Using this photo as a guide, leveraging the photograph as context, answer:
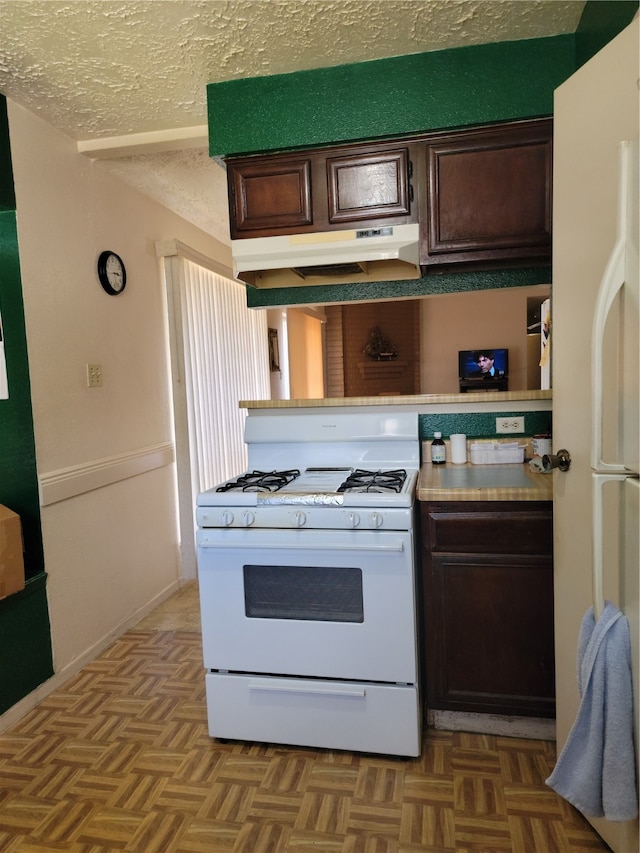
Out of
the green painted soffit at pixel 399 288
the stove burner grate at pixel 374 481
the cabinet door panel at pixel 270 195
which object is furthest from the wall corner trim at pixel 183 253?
the stove burner grate at pixel 374 481

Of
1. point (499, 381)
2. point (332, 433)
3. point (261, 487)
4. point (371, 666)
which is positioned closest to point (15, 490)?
point (261, 487)

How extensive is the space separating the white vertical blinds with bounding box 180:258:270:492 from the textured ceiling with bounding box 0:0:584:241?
1.34m

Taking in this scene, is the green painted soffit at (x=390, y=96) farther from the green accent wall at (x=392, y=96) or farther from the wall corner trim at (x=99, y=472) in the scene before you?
the wall corner trim at (x=99, y=472)

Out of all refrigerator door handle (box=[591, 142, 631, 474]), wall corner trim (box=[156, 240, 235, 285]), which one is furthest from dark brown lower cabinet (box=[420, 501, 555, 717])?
wall corner trim (box=[156, 240, 235, 285])

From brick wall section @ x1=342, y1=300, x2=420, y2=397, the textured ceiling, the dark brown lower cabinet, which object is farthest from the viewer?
brick wall section @ x1=342, y1=300, x2=420, y2=397

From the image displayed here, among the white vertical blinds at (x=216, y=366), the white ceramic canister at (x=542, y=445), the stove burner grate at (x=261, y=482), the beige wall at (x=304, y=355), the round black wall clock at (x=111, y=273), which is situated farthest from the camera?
the beige wall at (x=304, y=355)

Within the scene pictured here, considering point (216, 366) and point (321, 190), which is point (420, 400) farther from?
point (216, 366)

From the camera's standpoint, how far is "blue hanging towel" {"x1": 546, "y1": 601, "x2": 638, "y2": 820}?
1244 millimetres

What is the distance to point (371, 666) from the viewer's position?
1834mm

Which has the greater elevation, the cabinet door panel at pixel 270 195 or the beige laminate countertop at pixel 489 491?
the cabinet door panel at pixel 270 195

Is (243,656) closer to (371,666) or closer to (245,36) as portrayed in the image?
(371,666)

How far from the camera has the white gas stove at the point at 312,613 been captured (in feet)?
5.91

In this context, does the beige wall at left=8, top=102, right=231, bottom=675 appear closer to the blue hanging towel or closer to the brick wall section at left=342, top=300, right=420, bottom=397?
the blue hanging towel

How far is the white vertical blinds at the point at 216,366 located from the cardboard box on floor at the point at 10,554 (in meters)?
1.56
